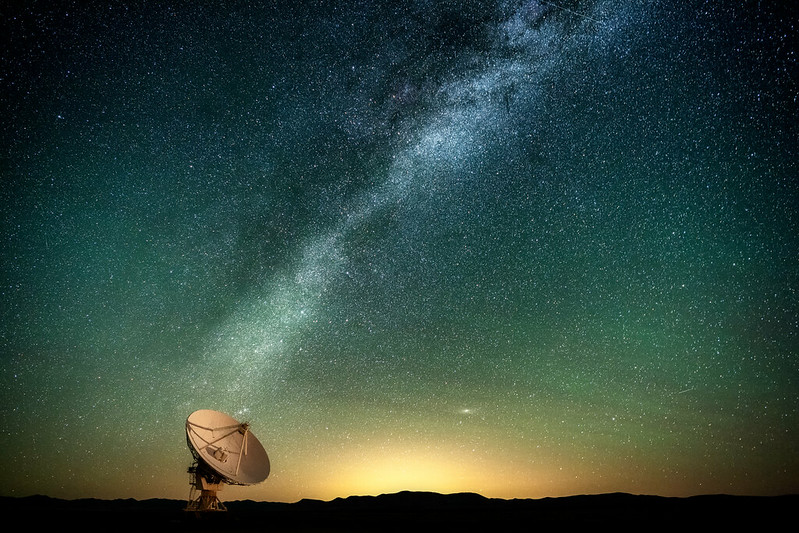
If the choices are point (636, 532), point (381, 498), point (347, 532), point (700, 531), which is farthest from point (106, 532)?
point (381, 498)

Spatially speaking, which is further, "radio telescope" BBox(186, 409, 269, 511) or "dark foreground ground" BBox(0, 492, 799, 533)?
"dark foreground ground" BBox(0, 492, 799, 533)

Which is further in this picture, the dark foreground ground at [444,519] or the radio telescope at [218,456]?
the dark foreground ground at [444,519]

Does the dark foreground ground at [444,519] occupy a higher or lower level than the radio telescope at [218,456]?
lower

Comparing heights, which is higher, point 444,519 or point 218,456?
point 218,456

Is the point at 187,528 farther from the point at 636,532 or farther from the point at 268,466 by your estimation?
the point at 636,532

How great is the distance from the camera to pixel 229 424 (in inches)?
834

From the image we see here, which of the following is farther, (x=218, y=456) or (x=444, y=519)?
(x=444, y=519)

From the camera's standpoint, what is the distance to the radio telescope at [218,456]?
63.7 ft

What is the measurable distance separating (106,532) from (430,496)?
13591cm

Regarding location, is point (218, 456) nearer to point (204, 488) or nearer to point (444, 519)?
point (204, 488)

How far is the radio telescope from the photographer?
63.7 ft

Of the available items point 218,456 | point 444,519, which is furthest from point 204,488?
point 444,519

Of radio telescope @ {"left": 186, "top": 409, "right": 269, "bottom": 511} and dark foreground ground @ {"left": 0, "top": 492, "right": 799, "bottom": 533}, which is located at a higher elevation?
radio telescope @ {"left": 186, "top": 409, "right": 269, "bottom": 511}

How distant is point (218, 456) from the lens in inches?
782
